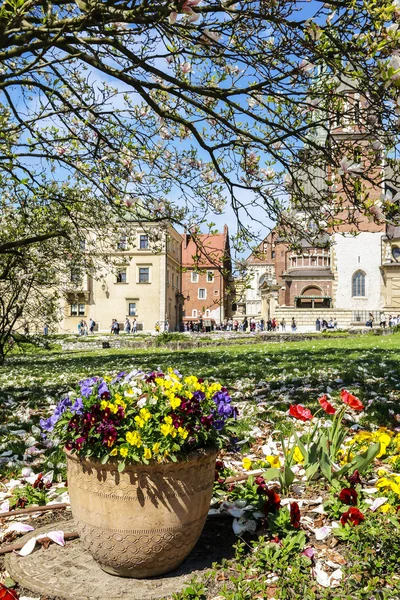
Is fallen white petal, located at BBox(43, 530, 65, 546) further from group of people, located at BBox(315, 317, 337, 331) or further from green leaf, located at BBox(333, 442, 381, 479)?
group of people, located at BBox(315, 317, 337, 331)

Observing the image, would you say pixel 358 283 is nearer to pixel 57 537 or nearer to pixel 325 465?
pixel 325 465

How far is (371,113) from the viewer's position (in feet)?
16.4

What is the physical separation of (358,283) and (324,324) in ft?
41.7

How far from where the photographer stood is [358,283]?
208 feet

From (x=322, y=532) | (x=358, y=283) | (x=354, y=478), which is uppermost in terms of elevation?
(x=358, y=283)

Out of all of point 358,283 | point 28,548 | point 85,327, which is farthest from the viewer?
point 358,283

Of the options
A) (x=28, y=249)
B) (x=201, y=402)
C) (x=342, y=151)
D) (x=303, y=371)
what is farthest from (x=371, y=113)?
(x=28, y=249)

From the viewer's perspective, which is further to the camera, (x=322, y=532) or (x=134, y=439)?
(x=322, y=532)

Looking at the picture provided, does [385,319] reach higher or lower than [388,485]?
higher

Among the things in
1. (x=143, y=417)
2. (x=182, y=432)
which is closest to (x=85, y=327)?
(x=143, y=417)

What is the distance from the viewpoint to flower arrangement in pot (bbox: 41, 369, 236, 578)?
9.11 ft

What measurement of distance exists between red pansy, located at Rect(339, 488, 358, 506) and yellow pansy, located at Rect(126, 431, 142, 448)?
1.56 m

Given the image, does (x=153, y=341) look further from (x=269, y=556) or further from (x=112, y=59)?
(x=269, y=556)

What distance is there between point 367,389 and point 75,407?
6.24m
